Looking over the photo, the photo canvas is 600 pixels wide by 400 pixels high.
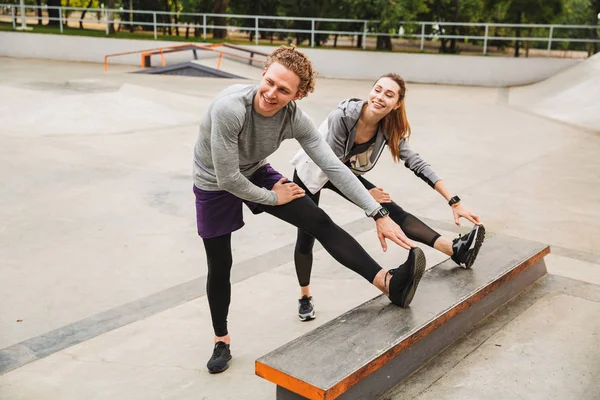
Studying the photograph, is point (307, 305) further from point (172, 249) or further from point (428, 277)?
point (172, 249)

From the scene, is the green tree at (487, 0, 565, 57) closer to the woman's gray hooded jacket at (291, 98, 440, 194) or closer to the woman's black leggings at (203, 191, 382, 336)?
the woman's gray hooded jacket at (291, 98, 440, 194)

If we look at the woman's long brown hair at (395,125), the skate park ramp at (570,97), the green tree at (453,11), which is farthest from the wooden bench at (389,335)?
the green tree at (453,11)

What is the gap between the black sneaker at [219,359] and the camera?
11.3ft

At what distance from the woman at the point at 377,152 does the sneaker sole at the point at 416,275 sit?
664mm

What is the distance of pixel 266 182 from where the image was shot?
338cm

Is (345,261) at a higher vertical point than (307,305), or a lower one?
higher

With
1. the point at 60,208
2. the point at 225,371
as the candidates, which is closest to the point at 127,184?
the point at 60,208

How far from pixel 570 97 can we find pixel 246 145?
1300cm

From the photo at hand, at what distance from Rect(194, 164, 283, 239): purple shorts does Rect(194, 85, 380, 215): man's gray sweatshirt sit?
0.06 metres

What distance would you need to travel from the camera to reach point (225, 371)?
3473 mm

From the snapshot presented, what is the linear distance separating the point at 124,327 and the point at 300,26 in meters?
25.3

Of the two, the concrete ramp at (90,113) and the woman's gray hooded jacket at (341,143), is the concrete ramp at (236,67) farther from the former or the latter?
the woman's gray hooded jacket at (341,143)

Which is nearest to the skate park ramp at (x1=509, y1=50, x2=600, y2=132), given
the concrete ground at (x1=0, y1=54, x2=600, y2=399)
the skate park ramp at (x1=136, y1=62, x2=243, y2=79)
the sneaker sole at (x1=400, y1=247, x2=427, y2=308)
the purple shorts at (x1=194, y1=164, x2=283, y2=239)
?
the concrete ground at (x1=0, y1=54, x2=600, y2=399)

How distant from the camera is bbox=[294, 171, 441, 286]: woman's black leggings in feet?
12.9
